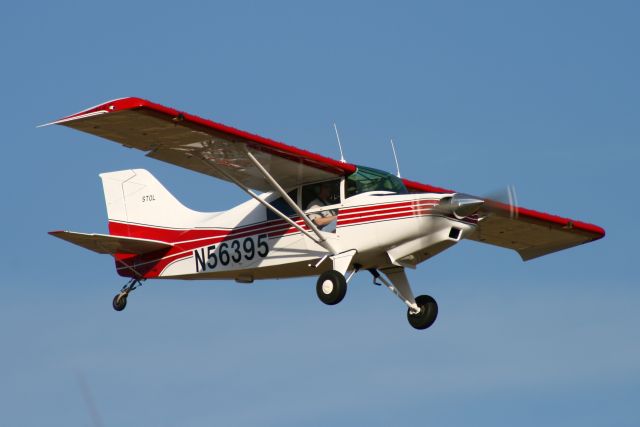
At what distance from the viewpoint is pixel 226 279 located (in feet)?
83.8

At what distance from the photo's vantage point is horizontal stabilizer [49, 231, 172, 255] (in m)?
25.4

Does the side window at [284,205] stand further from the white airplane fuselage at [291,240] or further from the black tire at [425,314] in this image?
the black tire at [425,314]

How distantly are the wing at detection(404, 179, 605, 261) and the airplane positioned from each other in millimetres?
26

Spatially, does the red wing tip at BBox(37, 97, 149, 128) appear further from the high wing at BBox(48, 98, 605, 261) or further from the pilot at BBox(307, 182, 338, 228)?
Result: the pilot at BBox(307, 182, 338, 228)

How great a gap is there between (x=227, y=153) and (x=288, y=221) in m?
1.52

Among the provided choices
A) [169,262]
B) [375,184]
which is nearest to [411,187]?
[375,184]

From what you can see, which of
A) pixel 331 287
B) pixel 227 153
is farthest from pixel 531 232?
pixel 227 153

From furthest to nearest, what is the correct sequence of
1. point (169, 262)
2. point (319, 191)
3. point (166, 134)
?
point (169, 262) < point (319, 191) < point (166, 134)

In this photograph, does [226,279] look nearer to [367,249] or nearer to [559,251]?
[367,249]

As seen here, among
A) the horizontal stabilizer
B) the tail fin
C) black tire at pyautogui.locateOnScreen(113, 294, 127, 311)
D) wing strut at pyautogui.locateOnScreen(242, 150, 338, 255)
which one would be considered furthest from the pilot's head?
black tire at pyautogui.locateOnScreen(113, 294, 127, 311)

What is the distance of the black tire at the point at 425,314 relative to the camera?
24.4m

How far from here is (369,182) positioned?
78.7ft

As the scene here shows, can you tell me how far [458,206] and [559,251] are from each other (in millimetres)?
5157

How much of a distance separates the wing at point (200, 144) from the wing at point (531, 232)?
2.86 metres
